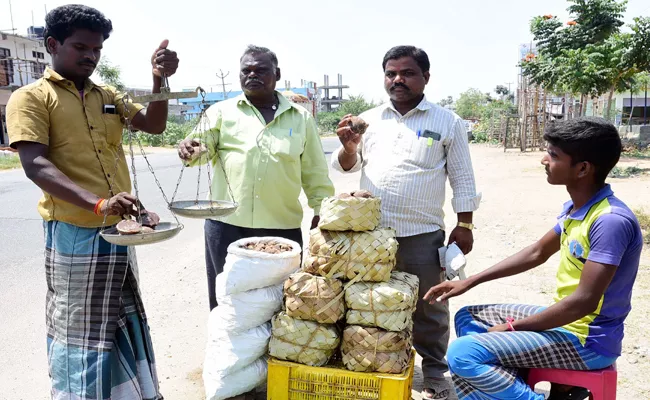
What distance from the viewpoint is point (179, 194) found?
11.0m

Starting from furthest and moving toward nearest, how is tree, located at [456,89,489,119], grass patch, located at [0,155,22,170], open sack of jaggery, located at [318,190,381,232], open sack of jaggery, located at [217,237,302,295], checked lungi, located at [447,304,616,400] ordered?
1. tree, located at [456,89,489,119]
2. grass patch, located at [0,155,22,170]
3. open sack of jaggery, located at [217,237,302,295]
4. open sack of jaggery, located at [318,190,381,232]
5. checked lungi, located at [447,304,616,400]

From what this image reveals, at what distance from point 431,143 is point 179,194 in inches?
349

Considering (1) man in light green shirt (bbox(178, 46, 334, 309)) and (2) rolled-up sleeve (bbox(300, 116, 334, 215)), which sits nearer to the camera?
(1) man in light green shirt (bbox(178, 46, 334, 309))

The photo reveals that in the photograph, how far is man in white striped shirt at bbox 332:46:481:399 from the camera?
3023 millimetres

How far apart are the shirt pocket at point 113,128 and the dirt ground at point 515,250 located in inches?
63.5

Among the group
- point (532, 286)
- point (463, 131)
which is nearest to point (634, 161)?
point (532, 286)

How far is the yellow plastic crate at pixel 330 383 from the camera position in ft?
8.30

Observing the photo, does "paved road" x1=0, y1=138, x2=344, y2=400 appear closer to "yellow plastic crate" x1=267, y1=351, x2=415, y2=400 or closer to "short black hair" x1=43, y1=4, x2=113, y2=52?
"yellow plastic crate" x1=267, y1=351, x2=415, y2=400

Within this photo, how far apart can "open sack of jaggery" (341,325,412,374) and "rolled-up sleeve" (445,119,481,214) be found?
0.94 m

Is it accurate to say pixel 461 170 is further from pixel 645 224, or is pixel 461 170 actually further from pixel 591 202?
pixel 645 224

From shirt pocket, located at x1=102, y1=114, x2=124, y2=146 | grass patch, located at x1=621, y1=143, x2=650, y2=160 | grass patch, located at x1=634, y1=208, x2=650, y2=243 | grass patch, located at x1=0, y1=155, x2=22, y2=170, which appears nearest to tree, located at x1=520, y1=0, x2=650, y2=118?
grass patch, located at x1=621, y1=143, x2=650, y2=160

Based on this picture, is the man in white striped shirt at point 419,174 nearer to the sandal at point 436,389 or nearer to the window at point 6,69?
the sandal at point 436,389

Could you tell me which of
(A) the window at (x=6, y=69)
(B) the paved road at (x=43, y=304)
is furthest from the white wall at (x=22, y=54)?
(B) the paved road at (x=43, y=304)

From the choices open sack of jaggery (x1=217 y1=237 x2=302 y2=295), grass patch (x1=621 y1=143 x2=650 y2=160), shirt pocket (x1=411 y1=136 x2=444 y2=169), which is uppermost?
shirt pocket (x1=411 y1=136 x2=444 y2=169)
